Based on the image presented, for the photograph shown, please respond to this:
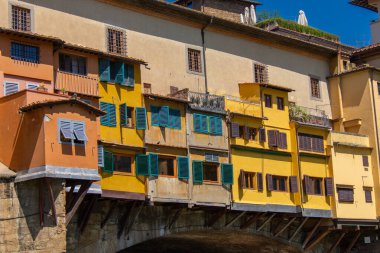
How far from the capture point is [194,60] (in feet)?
143

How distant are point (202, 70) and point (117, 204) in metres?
10.2

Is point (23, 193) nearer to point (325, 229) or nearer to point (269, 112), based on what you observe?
point (269, 112)

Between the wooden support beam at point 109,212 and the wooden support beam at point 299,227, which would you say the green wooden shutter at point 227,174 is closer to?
the wooden support beam at point 109,212

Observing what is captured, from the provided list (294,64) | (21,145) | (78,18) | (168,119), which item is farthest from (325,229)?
(21,145)

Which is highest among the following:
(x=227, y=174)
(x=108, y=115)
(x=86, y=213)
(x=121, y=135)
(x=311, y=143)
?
(x=108, y=115)

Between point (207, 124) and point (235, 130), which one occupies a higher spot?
point (207, 124)

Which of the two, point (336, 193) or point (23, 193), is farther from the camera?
point (336, 193)

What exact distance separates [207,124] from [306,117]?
8.34 m

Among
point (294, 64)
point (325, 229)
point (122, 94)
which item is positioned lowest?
point (325, 229)

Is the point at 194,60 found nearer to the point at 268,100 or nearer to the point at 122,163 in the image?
the point at 268,100

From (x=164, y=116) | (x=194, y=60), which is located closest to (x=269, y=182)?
(x=194, y=60)

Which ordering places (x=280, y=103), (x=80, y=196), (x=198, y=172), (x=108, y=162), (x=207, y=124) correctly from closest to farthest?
(x=80, y=196) → (x=108, y=162) → (x=198, y=172) → (x=207, y=124) → (x=280, y=103)

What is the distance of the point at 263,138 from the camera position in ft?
143

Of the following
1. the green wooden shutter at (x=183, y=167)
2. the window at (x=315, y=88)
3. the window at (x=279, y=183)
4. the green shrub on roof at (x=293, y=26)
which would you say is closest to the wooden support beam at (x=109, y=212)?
the green wooden shutter at (x=183, y=167)
